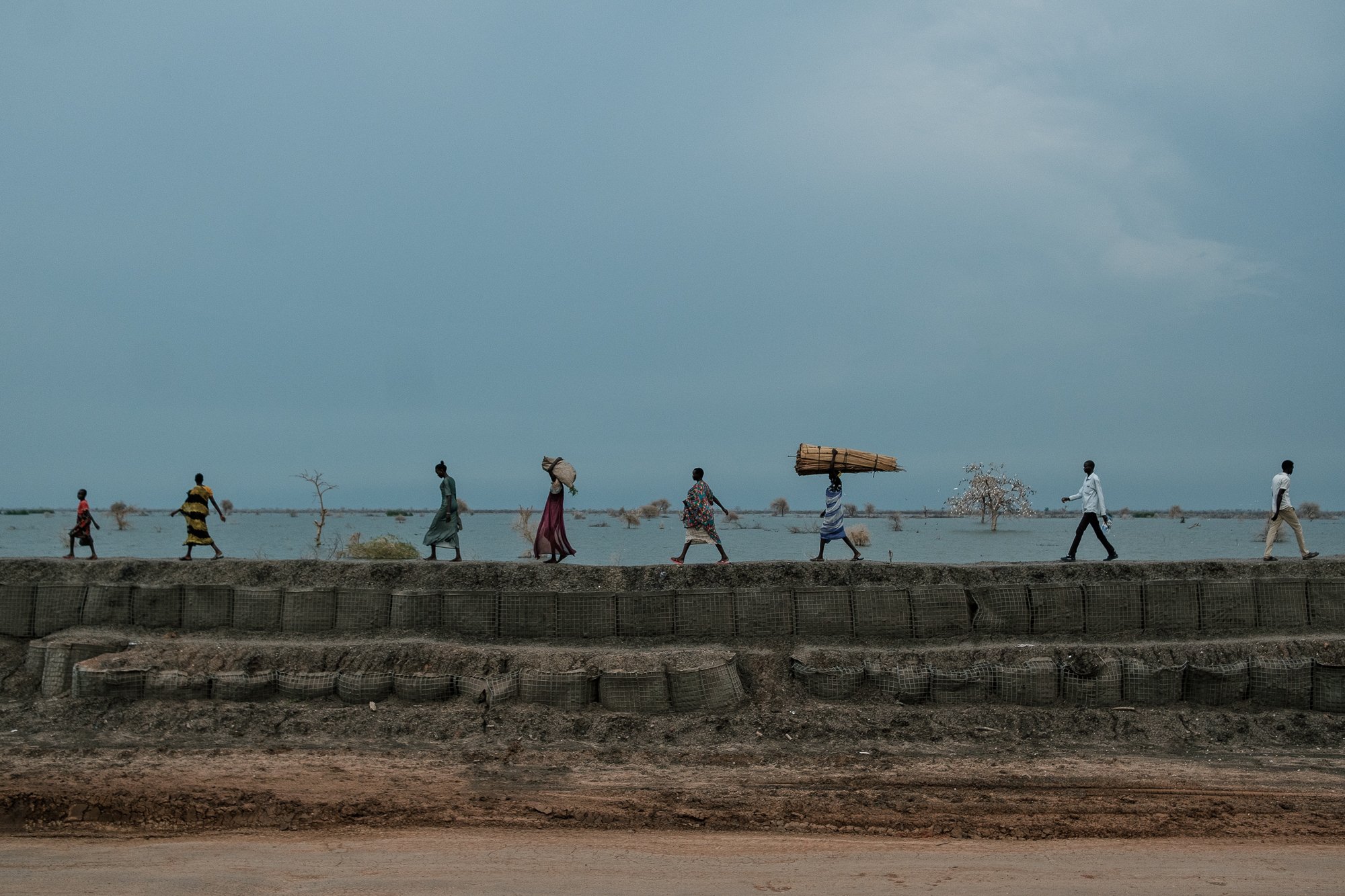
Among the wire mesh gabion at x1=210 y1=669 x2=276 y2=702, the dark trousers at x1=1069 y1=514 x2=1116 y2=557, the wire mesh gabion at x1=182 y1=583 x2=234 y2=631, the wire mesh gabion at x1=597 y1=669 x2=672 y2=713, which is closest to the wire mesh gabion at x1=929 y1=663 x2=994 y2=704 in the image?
the wire mesh gabion at x1=597 y1=669 x2=672 y2=713

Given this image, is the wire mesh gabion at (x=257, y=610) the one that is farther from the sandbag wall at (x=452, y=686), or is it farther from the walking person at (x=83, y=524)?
the walking person at (x=83, y=524)

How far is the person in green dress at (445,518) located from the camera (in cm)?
1342

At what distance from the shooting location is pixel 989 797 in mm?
7699

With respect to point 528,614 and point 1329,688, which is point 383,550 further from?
A: point 1329,688

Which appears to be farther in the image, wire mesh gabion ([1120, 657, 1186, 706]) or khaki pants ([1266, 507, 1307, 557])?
khaki pants ([1266, 507, 1307, 557])

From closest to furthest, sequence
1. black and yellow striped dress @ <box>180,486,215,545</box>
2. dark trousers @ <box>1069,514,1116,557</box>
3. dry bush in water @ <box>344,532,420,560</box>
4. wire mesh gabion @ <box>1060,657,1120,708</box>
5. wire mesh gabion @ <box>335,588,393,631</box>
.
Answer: wire mesh gabion @ <box>1060,657,1120,708</box>, wire mesh gabion @ <box>335,588,393,631</box>, dark trousers @ <box>1069,514,1116,557</box>, black and yellow striped dress @ <box>180,486,215,545</box>, dry bush in water @ <box>344,532,420,560</box>

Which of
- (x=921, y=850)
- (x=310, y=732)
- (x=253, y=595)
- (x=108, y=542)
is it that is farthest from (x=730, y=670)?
(x=108, y=542)

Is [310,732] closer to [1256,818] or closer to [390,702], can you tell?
[390,702]

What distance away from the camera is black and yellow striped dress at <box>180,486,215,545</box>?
45.2ft

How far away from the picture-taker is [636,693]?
9680 millimetres

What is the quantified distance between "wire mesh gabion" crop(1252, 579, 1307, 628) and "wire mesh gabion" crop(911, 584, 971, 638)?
11.2 feet

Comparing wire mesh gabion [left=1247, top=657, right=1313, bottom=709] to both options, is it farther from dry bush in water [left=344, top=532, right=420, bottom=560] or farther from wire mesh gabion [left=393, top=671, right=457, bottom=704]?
dry bush in water [left=344, top=532, right=420, bottom=560]

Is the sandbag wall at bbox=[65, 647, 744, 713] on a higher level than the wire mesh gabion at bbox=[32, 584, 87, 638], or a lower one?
lower

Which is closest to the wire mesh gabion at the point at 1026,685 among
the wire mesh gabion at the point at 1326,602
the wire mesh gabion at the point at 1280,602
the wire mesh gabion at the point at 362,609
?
the wire mesh gabion at the point at 1280,602
